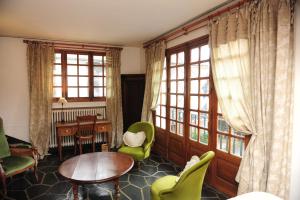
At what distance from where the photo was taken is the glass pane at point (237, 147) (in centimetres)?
269

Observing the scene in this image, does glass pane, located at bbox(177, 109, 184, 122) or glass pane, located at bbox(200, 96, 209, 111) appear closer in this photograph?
glass pane, located at bbox(200, 96, 209, 111)

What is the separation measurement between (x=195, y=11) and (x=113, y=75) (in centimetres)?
270

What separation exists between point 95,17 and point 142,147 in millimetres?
2425

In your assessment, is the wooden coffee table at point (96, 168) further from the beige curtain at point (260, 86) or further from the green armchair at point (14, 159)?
the beige curtain at point (260, 86)

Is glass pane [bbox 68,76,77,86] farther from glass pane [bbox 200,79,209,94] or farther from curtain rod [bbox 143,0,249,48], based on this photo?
glass pane [bbox 200,79,209,94]

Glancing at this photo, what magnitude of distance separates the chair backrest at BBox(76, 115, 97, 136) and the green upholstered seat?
0.99 metres

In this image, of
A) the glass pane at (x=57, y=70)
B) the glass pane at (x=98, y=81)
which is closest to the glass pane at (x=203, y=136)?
the glass pane at (x=98, y=81)

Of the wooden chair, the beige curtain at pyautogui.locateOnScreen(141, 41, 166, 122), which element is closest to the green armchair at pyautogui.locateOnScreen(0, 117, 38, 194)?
the wooden chair

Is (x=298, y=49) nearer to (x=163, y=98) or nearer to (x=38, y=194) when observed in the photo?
(x=163, y=98)

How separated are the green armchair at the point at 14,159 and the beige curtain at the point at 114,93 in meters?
1.94

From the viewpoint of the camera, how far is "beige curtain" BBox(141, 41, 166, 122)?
435 centimetres

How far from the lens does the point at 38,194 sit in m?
2.95

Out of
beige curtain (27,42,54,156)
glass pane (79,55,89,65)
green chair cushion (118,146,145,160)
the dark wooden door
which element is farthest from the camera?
the dark wooden door

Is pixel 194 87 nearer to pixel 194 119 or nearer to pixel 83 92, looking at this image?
pixel 194 119
